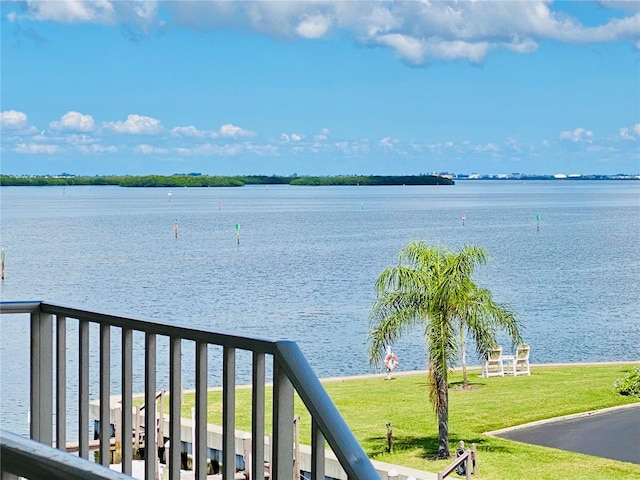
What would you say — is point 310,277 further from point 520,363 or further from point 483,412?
point 483,412

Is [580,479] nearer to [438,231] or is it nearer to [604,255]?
[604,255]

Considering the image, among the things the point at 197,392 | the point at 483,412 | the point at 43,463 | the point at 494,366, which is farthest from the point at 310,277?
the point at 43,463

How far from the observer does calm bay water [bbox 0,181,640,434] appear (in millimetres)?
30734

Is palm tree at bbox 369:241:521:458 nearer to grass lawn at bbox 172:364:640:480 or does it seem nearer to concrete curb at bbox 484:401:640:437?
grass lawn at bbox 172:364:640:480

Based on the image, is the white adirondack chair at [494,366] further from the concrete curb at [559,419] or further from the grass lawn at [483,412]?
the concrete curb at [559,419]

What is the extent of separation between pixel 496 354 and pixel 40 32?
85.1 meters

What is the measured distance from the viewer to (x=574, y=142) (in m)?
121

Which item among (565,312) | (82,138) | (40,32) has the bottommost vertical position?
(565,312)

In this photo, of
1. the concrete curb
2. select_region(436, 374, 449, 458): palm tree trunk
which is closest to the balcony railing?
select_region(436, 374, 449, 458): palm tree trunk

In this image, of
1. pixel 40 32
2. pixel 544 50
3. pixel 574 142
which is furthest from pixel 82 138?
pixel 544 50

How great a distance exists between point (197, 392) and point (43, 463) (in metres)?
1.45

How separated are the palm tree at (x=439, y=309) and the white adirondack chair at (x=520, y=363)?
6817mm

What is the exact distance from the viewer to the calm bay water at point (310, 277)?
30.7 m

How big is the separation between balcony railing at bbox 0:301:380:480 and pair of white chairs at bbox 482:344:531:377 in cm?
2185
